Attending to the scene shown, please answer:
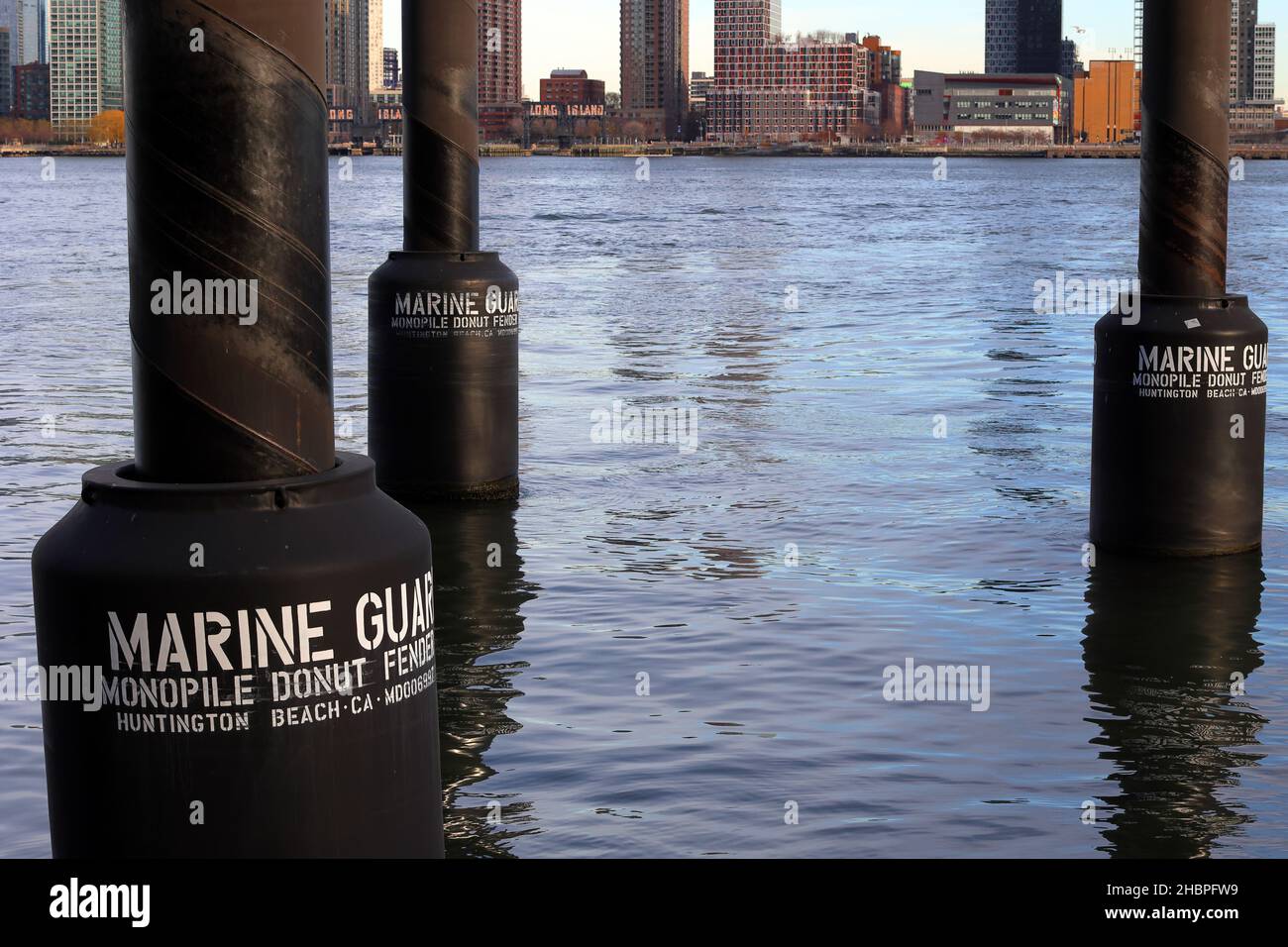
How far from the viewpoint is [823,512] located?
14.6 metres

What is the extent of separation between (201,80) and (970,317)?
31.1m

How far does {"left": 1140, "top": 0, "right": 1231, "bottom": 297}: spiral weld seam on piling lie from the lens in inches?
475

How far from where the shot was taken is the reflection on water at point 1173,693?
750 cm

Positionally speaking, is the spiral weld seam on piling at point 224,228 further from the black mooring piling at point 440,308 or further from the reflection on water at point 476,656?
the black mooring piling at point 440,308

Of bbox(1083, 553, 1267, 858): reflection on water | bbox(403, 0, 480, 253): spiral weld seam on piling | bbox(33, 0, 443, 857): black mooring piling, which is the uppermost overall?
bbox(403, 0, 480, 253): spiral weld seam on piling

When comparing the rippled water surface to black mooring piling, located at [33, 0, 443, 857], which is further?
the rippled water surface

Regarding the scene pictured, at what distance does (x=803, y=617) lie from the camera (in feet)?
36.2

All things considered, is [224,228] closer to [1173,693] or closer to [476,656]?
[476,656]

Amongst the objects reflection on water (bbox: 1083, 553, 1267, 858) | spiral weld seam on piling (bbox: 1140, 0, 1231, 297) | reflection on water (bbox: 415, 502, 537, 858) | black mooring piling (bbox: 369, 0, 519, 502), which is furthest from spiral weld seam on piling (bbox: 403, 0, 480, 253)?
reflection on water (bbox: 1083, 553, 1267, 858)

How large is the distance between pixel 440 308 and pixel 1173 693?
661cm

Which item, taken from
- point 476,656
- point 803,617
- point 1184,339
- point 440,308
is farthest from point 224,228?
point 440,308

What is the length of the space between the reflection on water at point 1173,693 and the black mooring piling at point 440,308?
483 centimetres

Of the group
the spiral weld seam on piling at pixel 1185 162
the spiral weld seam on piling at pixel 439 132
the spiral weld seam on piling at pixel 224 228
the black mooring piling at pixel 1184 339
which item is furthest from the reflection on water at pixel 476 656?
the spiral weld seam on piling at pixel 1185 162

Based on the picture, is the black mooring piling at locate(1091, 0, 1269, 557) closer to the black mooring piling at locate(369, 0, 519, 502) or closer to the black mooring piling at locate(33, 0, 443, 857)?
the black mooring piling at locate(369, 0, 519, 502)
